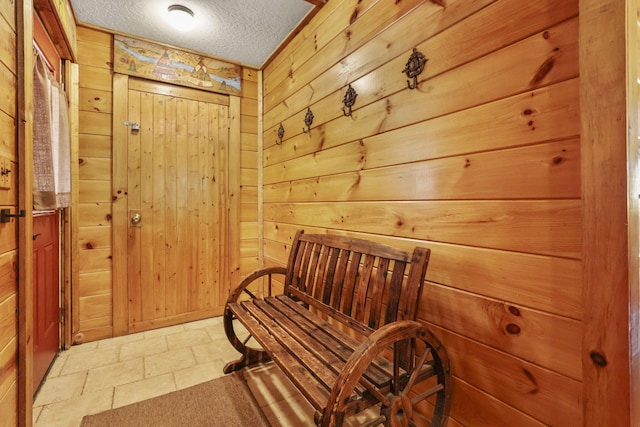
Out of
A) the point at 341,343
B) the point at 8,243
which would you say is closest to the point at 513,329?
the point at 341,343

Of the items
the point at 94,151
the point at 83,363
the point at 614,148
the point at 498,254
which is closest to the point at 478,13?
the point at 614,148

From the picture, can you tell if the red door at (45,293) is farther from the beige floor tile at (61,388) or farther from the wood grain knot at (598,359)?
the wood grain knot at (598,359)

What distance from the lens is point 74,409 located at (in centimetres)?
163

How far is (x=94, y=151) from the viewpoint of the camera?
2420 millimetres

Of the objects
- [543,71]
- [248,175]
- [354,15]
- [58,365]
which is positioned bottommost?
[58,365]

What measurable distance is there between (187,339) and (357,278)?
1.68 m

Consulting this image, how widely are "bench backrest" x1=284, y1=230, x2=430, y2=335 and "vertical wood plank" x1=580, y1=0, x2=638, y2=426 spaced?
0.51 m

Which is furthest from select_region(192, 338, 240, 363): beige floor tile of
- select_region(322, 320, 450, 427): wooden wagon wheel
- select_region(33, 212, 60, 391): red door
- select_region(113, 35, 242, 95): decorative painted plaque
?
select_region(113, 35, 242, 95): decorative painted plaque

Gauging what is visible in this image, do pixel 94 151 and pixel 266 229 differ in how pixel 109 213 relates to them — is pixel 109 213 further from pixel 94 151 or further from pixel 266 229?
pixel 266 229

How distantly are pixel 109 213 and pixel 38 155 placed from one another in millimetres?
925

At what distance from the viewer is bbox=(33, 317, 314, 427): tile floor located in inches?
63.7

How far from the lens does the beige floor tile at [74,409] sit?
1.53 meters

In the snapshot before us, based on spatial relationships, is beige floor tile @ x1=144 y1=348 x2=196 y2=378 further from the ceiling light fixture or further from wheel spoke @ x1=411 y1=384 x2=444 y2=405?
the ceiling light fixture

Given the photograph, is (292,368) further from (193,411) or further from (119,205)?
(119,205)
